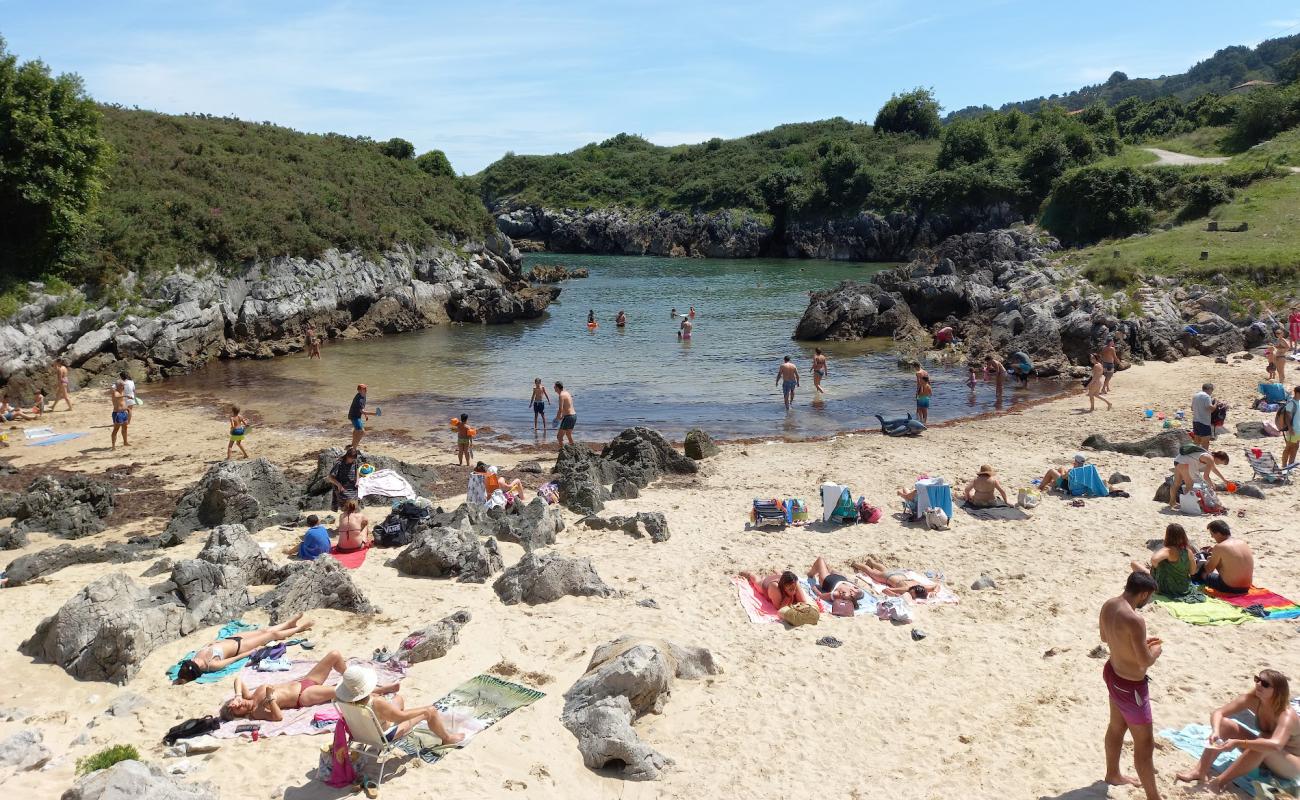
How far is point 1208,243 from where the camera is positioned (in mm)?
34906

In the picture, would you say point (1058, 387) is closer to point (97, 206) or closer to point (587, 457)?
point (587, 457)

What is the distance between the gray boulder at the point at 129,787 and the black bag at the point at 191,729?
1263mm

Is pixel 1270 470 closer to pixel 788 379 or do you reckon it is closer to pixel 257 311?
pixel 788 379

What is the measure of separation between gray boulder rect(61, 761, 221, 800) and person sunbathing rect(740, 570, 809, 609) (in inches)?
257

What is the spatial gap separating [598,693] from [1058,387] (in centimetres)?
2276

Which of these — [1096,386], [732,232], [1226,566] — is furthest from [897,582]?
[732,232]

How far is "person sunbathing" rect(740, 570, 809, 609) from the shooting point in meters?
10.4

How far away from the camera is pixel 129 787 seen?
595cm

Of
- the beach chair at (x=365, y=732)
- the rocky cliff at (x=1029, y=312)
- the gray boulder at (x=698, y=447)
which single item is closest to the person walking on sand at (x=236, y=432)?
the gray boulder at (x=698, y=447)

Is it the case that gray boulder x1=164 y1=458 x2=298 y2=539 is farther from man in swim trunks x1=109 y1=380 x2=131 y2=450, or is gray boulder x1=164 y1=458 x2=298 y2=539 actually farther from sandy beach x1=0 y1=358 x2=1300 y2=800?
man in swim trunks x1=109 y1=380 x2=131 y2=450

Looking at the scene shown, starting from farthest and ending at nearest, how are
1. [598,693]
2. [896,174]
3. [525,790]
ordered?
[896,174] < [598,693] < [525,790]

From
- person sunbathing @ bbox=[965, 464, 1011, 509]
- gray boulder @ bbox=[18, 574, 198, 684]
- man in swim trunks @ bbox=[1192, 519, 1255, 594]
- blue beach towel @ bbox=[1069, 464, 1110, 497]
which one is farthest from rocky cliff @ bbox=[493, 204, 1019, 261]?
gray boulder @ bbox=[18, 574, 198, 684]

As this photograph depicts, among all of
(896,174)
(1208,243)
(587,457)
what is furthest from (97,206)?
(896,174)

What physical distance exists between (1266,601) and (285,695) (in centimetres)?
1084
